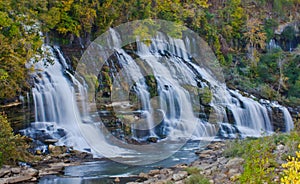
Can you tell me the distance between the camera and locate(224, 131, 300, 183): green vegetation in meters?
4.33

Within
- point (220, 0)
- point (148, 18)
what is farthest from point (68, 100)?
point (220, 0)

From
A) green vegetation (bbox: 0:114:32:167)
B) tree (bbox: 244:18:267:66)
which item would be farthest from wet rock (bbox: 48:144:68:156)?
tree (bbox: 244:18:267:66)

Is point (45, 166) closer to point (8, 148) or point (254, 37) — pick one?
point (8, 148)

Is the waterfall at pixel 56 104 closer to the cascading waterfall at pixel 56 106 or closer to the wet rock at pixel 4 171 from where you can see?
the cascading waterfall at pixel 56 106

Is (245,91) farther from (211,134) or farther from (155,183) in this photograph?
(155,183)

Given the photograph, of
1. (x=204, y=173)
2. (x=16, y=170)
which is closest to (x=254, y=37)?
(x=204, y=173)

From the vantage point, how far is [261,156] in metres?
6.49

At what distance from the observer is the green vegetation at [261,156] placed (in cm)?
433

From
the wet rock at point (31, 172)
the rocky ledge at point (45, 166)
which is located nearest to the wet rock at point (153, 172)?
the rocky ledge at point (45, 166)

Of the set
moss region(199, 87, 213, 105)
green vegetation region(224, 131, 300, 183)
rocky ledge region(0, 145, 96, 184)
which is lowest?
rocky ledge region(0, 145, 96, 184)

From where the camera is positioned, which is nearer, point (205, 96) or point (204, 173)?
point (204, 173)

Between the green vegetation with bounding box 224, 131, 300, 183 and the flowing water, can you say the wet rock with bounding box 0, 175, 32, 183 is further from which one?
the green vegetation with bounding box 224, 131, 300, 183

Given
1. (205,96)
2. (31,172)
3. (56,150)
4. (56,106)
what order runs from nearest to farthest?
(31,172) < (56,150) < (56,106) < (205,96)

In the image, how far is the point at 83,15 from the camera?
51.6ft
